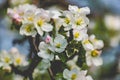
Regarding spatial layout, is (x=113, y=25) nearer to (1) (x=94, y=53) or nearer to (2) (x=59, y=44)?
(1) (x=94, y=53)

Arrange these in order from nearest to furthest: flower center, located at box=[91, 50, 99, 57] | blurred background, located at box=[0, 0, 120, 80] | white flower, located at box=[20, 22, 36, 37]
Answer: white flower, located at box=[20, 22, 36, 37] < flower center, located at box=[91, 50, 99, 57] < blurred background, located at box=[0, 0, 120, 80]

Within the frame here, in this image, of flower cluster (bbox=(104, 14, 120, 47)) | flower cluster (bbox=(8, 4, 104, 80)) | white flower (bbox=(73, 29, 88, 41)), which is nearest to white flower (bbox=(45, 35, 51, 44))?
flower cluster (bbox=(8, 4, 104, 80))

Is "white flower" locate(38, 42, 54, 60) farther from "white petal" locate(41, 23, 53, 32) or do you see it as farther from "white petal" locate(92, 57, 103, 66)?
"white petal" locate(92, 57, 103, 66)

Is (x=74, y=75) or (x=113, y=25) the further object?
(x=113, y=25)

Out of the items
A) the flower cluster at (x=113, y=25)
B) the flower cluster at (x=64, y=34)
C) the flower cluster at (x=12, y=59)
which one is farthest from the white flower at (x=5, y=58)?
the flower cluster at (x=113, y=25)

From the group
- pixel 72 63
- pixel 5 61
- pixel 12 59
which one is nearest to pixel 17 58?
pixel 12 59

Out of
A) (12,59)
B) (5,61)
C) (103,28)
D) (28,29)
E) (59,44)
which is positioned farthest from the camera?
(103,28)

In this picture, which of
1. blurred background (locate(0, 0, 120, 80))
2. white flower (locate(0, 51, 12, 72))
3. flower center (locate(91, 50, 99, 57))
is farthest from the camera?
blurred background (locate(0, 0, 120, 80))

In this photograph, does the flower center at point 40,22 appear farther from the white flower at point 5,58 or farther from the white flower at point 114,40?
the white flower at point 114,40
